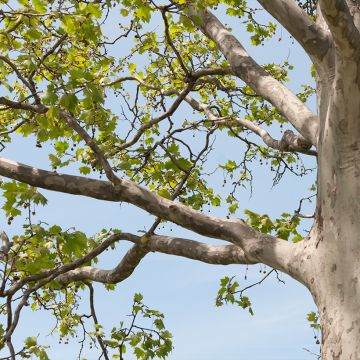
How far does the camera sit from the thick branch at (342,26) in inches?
161

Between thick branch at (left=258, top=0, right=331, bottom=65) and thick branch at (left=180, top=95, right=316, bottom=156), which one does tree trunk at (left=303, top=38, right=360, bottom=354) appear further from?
thick branch at (left=180, top=95, right=316, bottom=156)

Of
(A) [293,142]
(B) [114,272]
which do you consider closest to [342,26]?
(A) [293,142]

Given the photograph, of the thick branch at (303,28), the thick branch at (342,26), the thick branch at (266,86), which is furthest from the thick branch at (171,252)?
the thick branch at (342,26)

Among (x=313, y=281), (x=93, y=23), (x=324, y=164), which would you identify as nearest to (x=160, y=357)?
(x=313, y=281)

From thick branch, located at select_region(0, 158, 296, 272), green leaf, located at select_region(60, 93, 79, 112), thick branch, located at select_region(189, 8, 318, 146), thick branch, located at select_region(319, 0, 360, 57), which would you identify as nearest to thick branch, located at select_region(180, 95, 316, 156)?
thick branch, located at select_region(189, 8, 318, 146)

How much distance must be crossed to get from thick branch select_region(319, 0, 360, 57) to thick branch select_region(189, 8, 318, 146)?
149cm

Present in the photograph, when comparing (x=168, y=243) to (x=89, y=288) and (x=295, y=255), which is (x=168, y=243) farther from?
(x=89, y=288)

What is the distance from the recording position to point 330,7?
13.4 feet

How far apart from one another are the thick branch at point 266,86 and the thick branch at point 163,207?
123 centimetres

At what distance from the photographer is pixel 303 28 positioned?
5.19 metres

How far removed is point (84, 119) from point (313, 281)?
394 cm

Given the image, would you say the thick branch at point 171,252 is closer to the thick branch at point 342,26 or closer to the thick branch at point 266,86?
the thick branch at point 266,86

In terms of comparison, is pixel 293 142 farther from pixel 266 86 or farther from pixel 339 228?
pixel 339 228

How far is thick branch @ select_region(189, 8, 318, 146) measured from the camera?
599 centimetres
